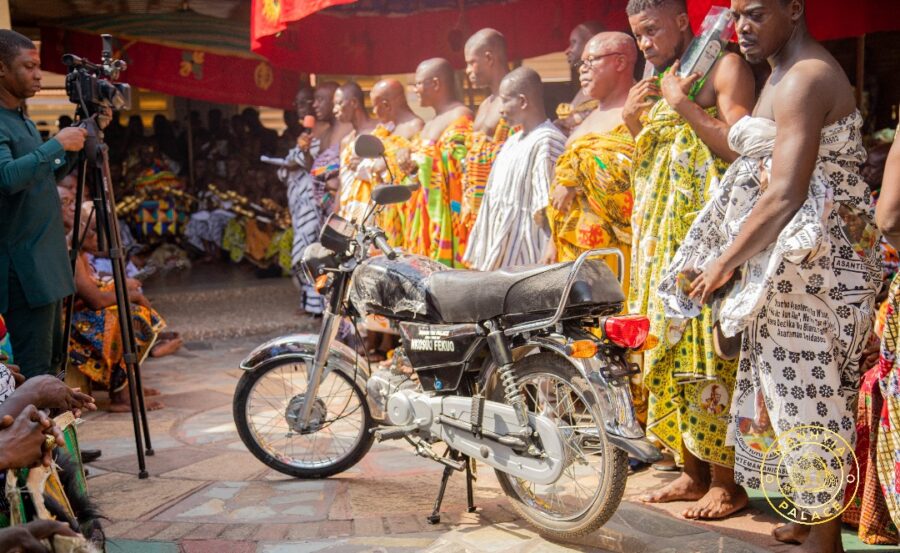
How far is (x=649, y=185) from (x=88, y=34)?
8004mm

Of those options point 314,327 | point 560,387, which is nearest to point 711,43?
point 560,387

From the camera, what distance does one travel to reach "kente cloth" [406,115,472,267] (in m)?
6.11

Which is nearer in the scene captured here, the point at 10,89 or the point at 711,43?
the point at 711,43

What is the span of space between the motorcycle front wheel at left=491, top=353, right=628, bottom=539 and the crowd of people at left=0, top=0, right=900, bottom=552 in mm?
413

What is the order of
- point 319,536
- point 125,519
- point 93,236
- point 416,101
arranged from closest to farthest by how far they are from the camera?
1. point 319,536
2. point 125,519
3. point 93,236
4. point 416,101

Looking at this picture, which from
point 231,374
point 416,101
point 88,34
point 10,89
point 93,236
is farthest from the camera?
point 416,101

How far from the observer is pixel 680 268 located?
132 inches

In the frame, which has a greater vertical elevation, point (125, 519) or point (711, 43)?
point (711, 43)

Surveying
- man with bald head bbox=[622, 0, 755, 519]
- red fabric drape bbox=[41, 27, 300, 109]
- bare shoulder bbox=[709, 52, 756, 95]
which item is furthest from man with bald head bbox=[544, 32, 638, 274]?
red fabric drape bbox=[41, 27, 300, 109]

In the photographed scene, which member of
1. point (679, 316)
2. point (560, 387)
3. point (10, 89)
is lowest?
point (560, 387)

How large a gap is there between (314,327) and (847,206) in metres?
6.01

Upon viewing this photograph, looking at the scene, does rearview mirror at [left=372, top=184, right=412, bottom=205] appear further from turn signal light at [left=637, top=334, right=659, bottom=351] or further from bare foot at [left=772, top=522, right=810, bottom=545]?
bare foot at [left=772, top=522, right=810, bottom=545]

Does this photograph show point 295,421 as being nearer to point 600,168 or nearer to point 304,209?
point 600,168

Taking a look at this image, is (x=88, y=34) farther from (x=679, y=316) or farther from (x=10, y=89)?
(x=679, y=316)
